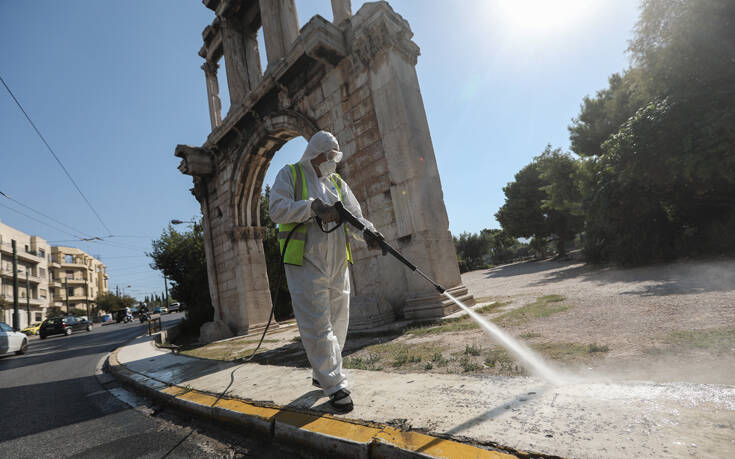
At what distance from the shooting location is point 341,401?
205 centimetres

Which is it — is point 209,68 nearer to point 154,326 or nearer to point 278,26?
point 278,26

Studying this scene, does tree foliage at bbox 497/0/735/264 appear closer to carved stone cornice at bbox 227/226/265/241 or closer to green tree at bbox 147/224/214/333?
carved stone cornice at bbox 227/226/265/241

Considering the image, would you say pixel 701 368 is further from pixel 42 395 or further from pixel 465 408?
pixel 42 395

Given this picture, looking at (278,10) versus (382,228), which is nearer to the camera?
(382,228)

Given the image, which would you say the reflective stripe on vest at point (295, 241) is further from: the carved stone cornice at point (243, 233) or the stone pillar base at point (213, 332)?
the stone pillar base at point (213, 332)

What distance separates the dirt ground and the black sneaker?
83cm

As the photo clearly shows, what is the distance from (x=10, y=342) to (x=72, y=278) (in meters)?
55.1

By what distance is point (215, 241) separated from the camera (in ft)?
37.8

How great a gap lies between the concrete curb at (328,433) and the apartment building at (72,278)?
59.9m

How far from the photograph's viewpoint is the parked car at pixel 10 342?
438 inches

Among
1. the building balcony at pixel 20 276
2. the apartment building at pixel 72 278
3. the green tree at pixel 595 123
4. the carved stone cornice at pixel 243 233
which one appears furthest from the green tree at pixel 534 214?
the apartment building at pixel 72 278

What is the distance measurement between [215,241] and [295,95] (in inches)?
253

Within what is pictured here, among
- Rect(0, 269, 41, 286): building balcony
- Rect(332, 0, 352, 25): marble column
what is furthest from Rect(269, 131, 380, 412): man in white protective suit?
Rect(0, 269, 41, 286): building balcony

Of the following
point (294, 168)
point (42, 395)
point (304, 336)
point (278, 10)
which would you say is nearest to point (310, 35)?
point (278, 10)
